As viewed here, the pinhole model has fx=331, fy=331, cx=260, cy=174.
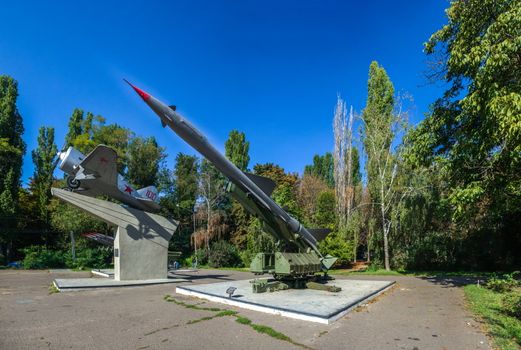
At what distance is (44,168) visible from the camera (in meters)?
33.3

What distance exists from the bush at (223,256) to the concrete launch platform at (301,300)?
17.1 metres

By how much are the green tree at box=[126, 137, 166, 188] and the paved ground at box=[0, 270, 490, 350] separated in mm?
23832

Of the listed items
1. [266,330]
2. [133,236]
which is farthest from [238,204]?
[266,330]

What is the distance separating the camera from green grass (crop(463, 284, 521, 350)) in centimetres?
623

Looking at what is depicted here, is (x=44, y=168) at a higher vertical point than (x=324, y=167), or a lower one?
lower

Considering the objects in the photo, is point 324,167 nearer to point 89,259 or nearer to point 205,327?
point 89,259

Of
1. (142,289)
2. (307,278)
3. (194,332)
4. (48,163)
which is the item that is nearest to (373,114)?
(307,278)

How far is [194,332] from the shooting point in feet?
23.0

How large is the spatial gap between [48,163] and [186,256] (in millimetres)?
16926

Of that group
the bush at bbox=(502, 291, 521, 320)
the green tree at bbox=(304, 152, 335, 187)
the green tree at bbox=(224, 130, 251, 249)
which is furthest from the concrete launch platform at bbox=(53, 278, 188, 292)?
the green tree at bbox=(304, 152, 335, 187)

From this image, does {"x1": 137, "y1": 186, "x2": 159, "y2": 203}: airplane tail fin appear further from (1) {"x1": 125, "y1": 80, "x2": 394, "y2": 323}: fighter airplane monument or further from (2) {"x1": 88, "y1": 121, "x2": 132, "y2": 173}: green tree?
(2) {"x1": 88, "y1": 121, "x2": 132, "y2": 173}: green tree

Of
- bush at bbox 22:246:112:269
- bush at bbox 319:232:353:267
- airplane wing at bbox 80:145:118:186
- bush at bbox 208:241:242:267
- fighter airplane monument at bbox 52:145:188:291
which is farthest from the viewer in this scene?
bush at bbox 208:241:242:267

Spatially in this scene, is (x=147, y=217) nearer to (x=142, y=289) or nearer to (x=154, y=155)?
(x=142, y=289)

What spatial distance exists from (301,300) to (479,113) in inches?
327
